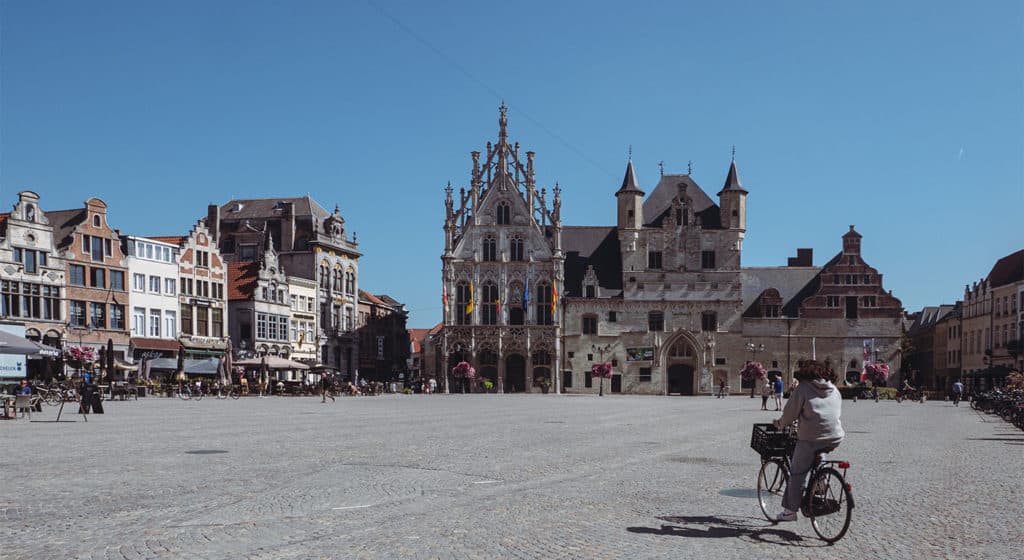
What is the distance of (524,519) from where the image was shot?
35.7 ft

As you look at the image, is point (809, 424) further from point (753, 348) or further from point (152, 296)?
point (753, 348)

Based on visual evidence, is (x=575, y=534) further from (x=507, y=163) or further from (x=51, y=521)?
(x=507, y=163)

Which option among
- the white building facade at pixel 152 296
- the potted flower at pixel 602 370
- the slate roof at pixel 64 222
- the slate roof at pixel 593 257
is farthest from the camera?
the slate roof at pixel 593 257

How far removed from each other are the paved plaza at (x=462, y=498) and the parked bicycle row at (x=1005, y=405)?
275 inches

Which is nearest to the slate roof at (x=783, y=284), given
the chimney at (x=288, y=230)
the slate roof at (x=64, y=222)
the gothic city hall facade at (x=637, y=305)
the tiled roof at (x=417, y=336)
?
the gothic city hall facade at (x=637, y=305)

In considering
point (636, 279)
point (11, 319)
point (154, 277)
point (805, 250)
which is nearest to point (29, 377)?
point (11, 319)

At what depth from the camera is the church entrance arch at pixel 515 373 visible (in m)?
84.8

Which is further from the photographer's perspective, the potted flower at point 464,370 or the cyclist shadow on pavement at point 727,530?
the potted flower at point 464,370

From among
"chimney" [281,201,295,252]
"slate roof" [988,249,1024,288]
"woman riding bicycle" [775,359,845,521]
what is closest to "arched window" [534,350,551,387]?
"chimney" [281,201,295,252]

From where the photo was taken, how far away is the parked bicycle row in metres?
29.1

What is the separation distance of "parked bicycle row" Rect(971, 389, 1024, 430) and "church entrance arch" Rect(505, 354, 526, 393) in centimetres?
4067

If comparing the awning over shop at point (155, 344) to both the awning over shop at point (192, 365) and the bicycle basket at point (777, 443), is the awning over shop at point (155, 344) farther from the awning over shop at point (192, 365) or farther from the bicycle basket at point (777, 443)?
the bicycle basket at point (777, 443)

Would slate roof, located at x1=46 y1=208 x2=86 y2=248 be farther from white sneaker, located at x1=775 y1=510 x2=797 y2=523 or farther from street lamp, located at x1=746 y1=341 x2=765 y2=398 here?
white sneaker, located at x1=775 y1=510 x2=797 y2=523

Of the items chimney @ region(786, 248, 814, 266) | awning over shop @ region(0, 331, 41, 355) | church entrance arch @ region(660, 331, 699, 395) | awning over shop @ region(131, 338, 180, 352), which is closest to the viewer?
awning over shop @ region(0, 331, 41, 355)
